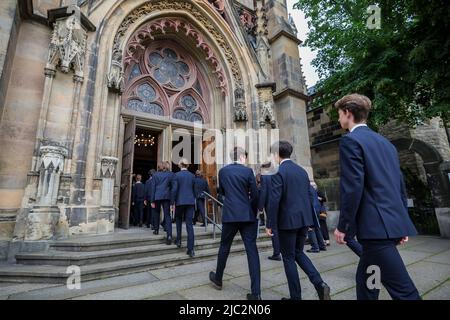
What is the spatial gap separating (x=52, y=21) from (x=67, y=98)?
180 cm

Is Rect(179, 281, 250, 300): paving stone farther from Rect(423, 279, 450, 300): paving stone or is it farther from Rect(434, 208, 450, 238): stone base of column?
Rect(434, 208, 450, 238): stone base of column

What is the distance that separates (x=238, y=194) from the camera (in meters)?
2.95

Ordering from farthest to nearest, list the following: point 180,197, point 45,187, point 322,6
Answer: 1. point 322,6
2. point 45,187
3. point 180,197

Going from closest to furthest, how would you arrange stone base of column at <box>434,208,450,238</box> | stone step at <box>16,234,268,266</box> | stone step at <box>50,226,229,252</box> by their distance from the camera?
1. stone step at <box>16,234,268,266</box>
2. stone step at <box>50,226,229,252</box>
3. stone base of column at <box>434,208,450,238</box>

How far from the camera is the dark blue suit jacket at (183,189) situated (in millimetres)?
4105

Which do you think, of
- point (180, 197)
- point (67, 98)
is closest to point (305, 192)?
point (180, 197)

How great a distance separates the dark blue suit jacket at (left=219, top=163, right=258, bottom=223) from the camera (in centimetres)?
282

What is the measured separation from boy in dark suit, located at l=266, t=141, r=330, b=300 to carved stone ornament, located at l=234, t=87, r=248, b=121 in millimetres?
6200

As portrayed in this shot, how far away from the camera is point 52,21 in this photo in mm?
5527

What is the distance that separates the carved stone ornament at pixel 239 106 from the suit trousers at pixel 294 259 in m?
6.52

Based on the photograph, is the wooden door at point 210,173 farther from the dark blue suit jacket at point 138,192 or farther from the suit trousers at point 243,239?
the suit trousers at point 243,239

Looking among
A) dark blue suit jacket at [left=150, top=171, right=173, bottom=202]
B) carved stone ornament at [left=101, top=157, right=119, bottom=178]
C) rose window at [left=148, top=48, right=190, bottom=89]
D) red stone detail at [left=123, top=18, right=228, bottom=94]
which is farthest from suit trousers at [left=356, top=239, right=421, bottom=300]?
rose window at [left=148, top=48, right=190, bottom=89]

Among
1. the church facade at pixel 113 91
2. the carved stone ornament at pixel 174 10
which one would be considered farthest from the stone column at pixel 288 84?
the carved stone ornament at pixel 174 10

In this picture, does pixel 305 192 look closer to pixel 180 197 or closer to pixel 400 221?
pixel 400 221
